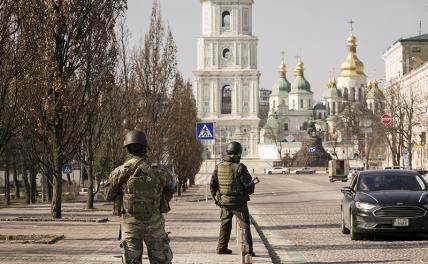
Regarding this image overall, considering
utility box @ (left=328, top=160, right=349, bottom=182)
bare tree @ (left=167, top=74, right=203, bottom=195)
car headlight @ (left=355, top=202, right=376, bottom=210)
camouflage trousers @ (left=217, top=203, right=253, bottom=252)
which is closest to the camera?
camouflage trousers @ (left=217, top=203, right=253, bottom=252)

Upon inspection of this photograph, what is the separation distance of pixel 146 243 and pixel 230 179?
20.7 ft

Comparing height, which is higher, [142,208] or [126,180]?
[126,180]

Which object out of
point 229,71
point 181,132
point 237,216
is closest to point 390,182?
point 237,216

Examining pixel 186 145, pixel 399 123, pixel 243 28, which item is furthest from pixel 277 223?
pixel 243 28

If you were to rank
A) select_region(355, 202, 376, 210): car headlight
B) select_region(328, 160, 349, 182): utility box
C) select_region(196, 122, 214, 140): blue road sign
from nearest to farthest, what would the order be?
select_region(355, 202, 376, 210): car headlight, select_region(196, 122, 214, 140): blue road sign, select_region(328, 160, 349, 182): utility box

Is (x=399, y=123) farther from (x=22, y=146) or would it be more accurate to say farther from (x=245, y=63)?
(x=245, y=63)

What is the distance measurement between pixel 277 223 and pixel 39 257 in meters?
12.5

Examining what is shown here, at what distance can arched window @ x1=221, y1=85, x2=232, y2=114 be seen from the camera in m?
194

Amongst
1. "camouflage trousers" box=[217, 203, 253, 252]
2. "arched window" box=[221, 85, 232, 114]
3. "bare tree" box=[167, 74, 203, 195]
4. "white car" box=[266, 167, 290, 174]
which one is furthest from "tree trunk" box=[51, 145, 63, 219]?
"arched window" box=[221, 85, 232, 114]

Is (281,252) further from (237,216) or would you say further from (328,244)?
(237,216)

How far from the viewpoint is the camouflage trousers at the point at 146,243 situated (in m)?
11.5

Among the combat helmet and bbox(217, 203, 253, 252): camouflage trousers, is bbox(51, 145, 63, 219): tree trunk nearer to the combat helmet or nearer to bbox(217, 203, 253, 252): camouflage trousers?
bbox(217, 203, 253, 252): camouflage trousers

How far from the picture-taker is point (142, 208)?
11555 millimetres

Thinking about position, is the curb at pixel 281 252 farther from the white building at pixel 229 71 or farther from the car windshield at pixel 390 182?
the white building at pixel 229 71
